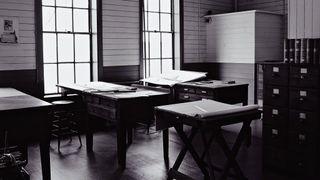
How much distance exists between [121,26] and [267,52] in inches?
134

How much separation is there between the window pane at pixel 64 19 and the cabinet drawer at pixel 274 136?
4.53m

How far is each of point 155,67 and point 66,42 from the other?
2.26m

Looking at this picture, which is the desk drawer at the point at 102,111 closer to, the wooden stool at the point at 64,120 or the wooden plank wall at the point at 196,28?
the wooden stool at the point at 64,120

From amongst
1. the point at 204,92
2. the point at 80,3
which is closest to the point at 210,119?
the point at 204,92

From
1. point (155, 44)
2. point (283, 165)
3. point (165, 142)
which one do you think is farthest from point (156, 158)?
point (155, 44)

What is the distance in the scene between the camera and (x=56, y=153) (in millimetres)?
6043

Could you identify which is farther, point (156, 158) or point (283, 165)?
point (156, 158)

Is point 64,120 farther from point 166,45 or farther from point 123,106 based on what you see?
point 166,45

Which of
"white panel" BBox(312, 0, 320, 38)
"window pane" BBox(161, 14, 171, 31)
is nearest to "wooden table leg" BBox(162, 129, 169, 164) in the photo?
"white panel" BBox(312, 0, 320, 38)

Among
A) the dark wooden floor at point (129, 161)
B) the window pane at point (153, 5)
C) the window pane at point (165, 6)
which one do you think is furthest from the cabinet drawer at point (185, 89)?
the window pane at point (165, 6)

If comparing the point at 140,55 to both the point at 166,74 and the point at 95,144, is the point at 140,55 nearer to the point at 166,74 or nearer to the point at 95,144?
the point at 166,74

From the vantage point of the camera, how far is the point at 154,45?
8891 millimetres

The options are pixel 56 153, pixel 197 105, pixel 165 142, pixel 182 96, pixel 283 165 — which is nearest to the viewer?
pixel 197 105

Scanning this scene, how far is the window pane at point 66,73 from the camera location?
7621mm
